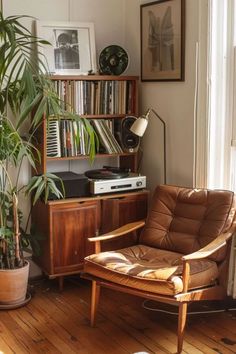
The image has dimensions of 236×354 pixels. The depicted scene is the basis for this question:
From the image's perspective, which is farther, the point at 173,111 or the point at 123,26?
the point at 123,26

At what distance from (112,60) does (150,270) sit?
181cm

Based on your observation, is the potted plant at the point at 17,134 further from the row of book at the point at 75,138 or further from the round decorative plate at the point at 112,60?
the round decorative plate at the point at 112,60

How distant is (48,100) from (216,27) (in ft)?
3.89

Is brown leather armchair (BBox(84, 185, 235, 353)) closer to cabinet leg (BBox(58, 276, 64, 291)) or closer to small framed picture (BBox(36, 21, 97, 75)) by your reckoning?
cabinet leg (BBox(58, 276, 64, 291))

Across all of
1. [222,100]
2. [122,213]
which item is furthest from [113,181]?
[222,100]

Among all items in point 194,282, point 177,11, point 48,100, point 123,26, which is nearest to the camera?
point 194,282

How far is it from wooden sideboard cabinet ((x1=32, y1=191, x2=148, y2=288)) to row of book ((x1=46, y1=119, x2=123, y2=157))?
36 centimetres

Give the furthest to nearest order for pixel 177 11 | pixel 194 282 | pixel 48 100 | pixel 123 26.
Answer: pixel 123 26, pixel 177 11, pixel 48 100, pixel 194 282

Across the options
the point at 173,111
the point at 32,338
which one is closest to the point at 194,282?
the point at 32,338

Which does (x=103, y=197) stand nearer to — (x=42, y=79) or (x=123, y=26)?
(x=42, y=79)

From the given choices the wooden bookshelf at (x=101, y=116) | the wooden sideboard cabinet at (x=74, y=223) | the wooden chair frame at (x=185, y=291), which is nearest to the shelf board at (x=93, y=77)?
the wooden bookshelf at (x=101, y=116)

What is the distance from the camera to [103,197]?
3812 mm

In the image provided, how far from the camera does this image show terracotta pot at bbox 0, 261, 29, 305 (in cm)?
347

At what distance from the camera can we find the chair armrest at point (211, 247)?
287 cm
